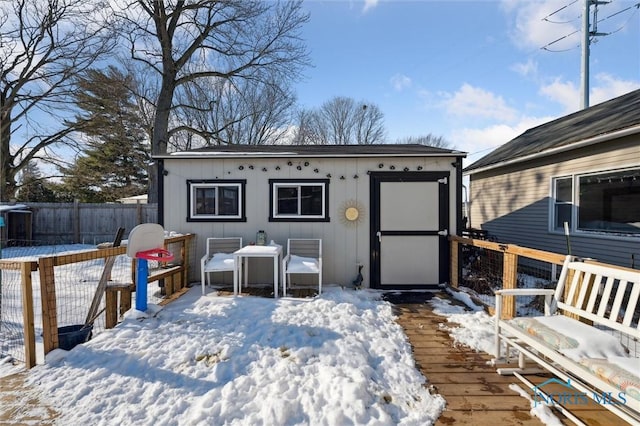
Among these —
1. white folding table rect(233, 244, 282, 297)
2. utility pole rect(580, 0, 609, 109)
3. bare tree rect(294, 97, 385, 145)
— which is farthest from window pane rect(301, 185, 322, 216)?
bare tree rect(294, 97, 385, 145)

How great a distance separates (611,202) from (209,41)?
13214 mm

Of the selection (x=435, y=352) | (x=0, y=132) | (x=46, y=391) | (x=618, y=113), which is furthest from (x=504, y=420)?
(x=0, y=132)

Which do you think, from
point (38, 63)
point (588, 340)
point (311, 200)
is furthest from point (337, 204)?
point (38, 63)

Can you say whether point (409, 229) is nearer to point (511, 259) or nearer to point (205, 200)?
point (511, 259)

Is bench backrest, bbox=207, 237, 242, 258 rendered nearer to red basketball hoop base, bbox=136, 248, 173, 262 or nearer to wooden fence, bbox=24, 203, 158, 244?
red basketball hoop base, bbox=136, 248, 173, 262

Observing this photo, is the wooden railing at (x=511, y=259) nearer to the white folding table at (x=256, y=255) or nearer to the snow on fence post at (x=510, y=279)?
the snow on fence post at (x=510, y=279)

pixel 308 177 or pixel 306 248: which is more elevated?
pixel 308 177

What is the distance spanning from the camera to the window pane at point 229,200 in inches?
198

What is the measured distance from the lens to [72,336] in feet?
9.02

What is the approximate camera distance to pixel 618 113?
5418mm

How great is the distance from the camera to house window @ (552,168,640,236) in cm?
476

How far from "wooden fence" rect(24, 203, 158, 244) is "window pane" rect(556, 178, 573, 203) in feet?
38.2

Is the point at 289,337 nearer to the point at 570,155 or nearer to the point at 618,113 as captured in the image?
the point at 570,155

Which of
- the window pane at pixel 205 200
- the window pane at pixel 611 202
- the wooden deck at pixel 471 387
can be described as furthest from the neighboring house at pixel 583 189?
the window pane at pixel 205 200
